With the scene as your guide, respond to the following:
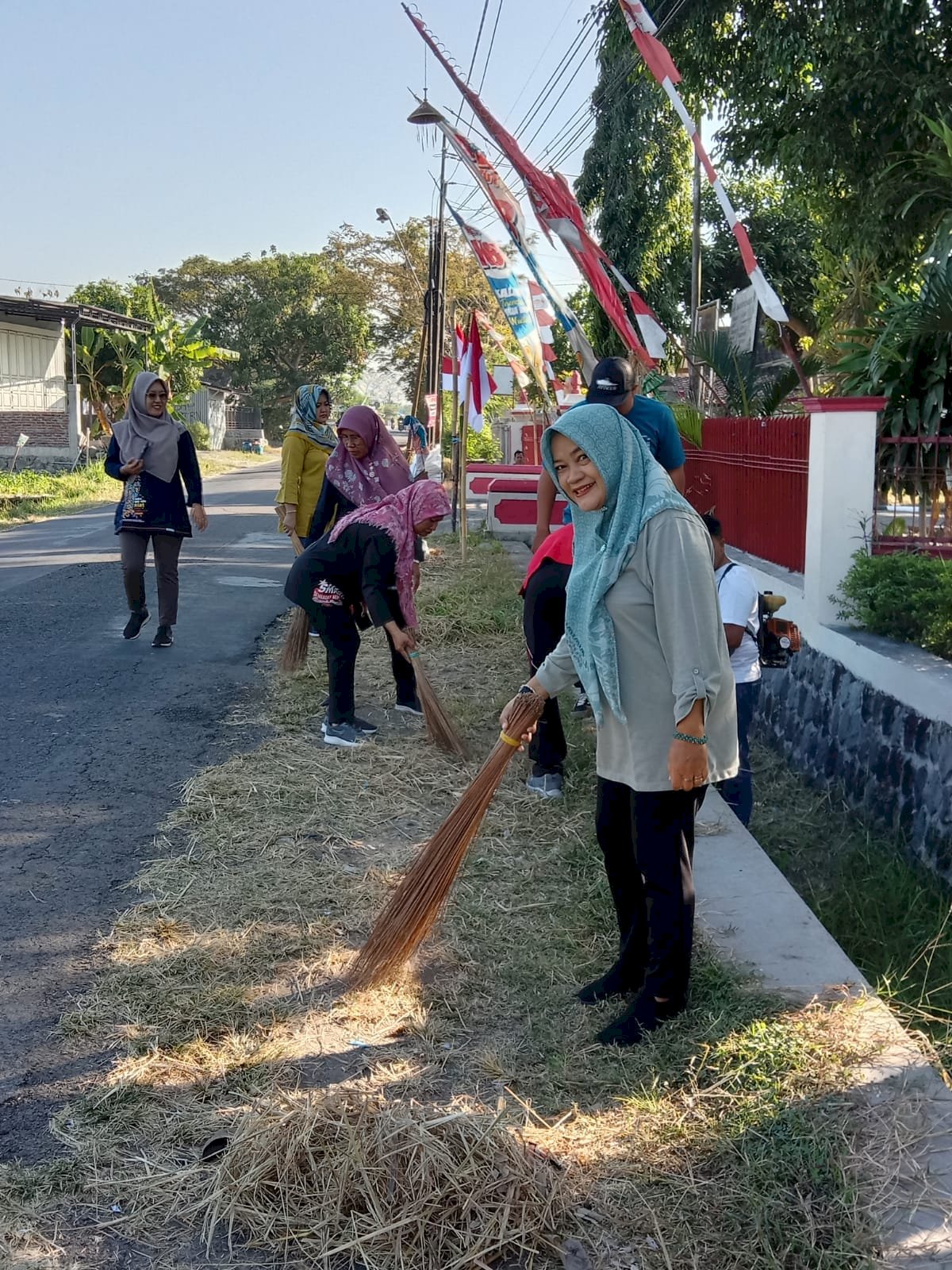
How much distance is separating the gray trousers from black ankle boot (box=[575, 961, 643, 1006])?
5.41m

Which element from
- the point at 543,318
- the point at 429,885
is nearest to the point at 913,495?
the point at 429,885

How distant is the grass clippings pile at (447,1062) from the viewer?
2418mm

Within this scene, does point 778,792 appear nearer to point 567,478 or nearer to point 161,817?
point 161,817

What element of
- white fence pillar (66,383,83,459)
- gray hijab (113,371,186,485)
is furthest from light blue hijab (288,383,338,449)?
white fence pillar (66,383,83,459)

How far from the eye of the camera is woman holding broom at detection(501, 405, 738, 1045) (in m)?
2.82

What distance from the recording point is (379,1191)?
2.43 metres

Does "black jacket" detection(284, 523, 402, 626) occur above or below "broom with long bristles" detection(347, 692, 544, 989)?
above

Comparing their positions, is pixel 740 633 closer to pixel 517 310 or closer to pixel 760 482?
pixel 760 482

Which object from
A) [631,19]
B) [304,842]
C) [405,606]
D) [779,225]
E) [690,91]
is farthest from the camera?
[779,225]

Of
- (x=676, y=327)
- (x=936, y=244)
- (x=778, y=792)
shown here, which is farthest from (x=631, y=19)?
(x=676, y=327)

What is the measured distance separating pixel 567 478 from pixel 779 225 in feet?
80.7

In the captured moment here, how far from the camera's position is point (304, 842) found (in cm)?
457

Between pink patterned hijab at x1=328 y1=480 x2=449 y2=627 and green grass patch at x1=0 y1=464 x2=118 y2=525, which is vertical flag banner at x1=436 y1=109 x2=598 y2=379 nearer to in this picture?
pink patterned hijab at x1=328 y1=480 x2=449 y2=627

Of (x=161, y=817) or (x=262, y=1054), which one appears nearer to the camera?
(x=262, y=1054)
